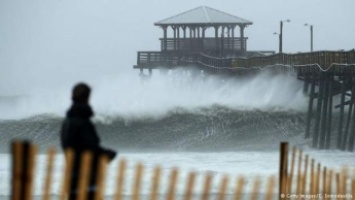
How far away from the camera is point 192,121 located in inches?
2044

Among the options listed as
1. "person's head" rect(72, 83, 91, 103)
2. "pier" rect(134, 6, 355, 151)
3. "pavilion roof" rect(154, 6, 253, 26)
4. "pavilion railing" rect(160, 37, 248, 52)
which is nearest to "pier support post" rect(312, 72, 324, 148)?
"pier" rect(134, 6, 355, 151)

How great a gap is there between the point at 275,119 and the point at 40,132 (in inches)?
404

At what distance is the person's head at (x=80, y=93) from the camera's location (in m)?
8.35

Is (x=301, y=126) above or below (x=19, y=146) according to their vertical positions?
below

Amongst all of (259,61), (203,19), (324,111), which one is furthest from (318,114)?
(203,19)

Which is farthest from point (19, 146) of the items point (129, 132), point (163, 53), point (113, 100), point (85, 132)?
point (163, 53)

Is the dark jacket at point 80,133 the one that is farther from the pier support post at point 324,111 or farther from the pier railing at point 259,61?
the pier support post at point 324,111

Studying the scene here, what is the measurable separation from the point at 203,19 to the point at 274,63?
22673 millimetres

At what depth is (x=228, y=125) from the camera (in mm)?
50469

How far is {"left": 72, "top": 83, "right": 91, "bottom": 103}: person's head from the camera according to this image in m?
8.35

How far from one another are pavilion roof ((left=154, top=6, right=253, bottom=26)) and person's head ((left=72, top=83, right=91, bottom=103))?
63135mm

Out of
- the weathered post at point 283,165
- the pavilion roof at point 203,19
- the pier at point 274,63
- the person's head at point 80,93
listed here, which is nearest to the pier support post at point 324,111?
the pier at point 274,63

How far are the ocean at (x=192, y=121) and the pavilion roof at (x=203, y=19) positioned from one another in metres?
7.88

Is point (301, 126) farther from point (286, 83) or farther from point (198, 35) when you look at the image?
point (198, 35)
